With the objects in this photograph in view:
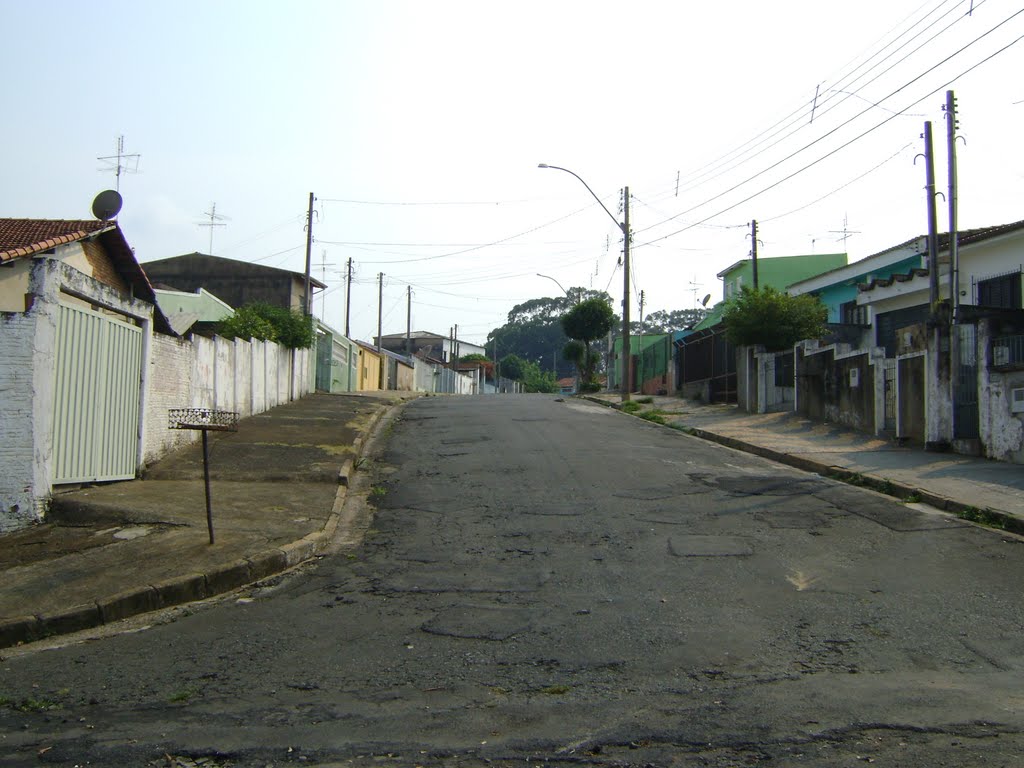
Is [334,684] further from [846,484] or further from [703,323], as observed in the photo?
[703,323]

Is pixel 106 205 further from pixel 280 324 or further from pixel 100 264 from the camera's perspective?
pixel 280 324

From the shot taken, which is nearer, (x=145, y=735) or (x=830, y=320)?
(x=145, y=735)

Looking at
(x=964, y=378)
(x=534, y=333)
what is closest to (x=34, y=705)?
(x=964, y=378)

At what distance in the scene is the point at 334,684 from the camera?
491 cm

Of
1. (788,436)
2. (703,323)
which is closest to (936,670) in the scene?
(788,436)

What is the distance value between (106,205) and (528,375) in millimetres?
61943

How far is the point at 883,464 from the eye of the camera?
1320cm

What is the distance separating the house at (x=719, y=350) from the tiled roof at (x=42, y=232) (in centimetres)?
1547

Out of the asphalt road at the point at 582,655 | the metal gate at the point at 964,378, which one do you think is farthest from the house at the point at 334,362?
the asphalt road at the point at 582,655

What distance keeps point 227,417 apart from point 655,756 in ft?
21.1

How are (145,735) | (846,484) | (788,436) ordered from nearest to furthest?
(145,735)
(846,484)
(788,436)

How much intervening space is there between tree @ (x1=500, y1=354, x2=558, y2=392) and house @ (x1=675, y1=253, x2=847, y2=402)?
1325 inches

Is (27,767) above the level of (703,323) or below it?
below

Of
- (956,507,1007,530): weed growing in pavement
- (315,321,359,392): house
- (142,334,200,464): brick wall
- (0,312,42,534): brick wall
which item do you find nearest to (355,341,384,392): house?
(315,321,359,392): house
